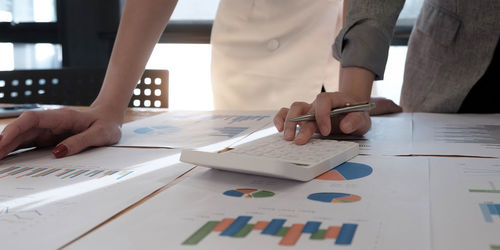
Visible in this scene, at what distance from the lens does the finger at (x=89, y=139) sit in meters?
0.79

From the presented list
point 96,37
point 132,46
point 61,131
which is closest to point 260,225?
point 61,131

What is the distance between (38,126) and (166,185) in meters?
0.37

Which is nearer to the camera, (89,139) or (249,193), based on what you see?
(249,193)

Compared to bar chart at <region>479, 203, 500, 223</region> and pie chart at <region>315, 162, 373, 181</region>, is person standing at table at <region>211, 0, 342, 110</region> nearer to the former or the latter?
pie chart at <region>315, 162, 373, 181</region>

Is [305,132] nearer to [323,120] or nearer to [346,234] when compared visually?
[323,120]

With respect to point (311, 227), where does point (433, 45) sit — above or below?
above

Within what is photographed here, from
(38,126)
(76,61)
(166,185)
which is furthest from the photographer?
(76,61)

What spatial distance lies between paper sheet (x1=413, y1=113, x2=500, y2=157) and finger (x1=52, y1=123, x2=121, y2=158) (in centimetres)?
49

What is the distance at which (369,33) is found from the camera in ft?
3.28

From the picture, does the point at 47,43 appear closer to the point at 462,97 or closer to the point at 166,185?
the point at 462,97

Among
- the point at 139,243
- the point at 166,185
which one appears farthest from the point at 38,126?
the point at 139,243

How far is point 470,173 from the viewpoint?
599 mm

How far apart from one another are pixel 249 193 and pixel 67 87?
4.14 ft

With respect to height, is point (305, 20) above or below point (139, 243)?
above
